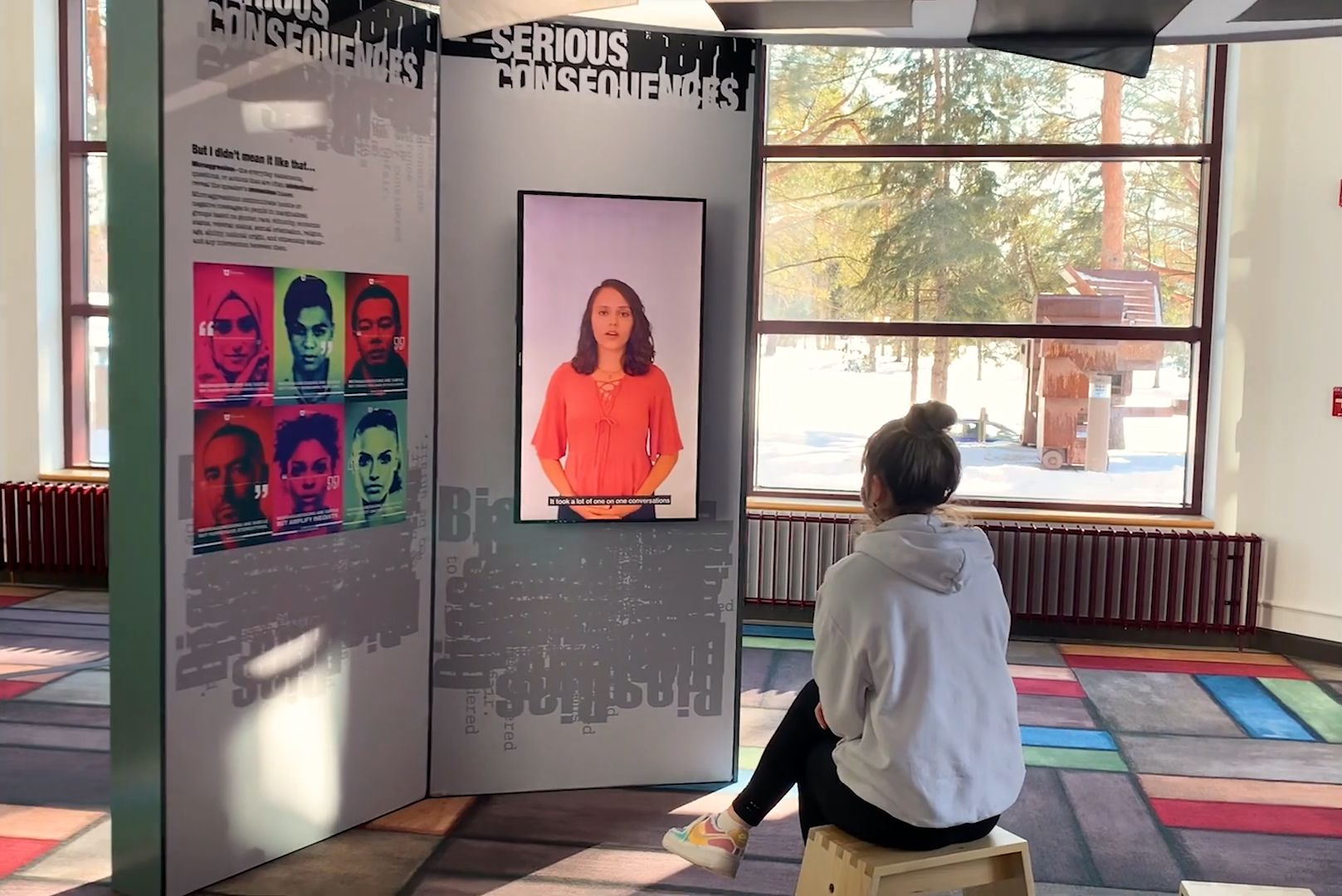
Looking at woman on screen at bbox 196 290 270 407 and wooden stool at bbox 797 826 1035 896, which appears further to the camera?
woman on screen at bbox 196 290 270 407

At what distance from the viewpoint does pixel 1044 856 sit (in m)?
3.45

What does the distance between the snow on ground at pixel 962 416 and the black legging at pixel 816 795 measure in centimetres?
381

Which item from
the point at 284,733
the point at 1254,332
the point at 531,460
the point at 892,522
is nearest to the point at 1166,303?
the point at 1254,332

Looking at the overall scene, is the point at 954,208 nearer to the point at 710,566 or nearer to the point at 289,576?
the point at 710,566

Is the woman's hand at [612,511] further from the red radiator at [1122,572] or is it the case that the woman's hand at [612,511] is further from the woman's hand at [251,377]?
the red radiator at [1122,572]

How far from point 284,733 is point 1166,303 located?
16.5 ft

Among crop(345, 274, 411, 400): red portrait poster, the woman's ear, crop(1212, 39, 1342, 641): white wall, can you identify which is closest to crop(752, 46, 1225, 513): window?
crop(1212, 39, 1342, 641): white wall

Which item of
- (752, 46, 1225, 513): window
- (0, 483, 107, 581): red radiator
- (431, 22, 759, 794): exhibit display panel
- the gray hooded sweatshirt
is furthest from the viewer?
(0, 483, 107, 581): red radiator

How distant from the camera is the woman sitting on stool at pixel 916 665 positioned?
230 cm

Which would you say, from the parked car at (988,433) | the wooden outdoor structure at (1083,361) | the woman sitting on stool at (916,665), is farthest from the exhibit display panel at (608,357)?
the wooden outdoor structure at (1083,361)

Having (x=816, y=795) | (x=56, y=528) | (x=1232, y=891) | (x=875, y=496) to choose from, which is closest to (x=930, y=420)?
(x=875, y=496)

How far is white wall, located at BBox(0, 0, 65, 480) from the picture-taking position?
681cm

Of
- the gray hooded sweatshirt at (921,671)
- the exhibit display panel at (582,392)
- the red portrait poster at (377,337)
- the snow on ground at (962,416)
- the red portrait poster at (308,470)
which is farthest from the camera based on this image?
the snow on ground at (962,416)

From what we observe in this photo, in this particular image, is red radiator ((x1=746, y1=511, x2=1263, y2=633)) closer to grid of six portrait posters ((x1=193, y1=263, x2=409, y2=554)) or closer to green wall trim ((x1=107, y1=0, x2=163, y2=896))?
grid of six portrait posters ((x1=193, y1=263, x2=409, y2=554))
